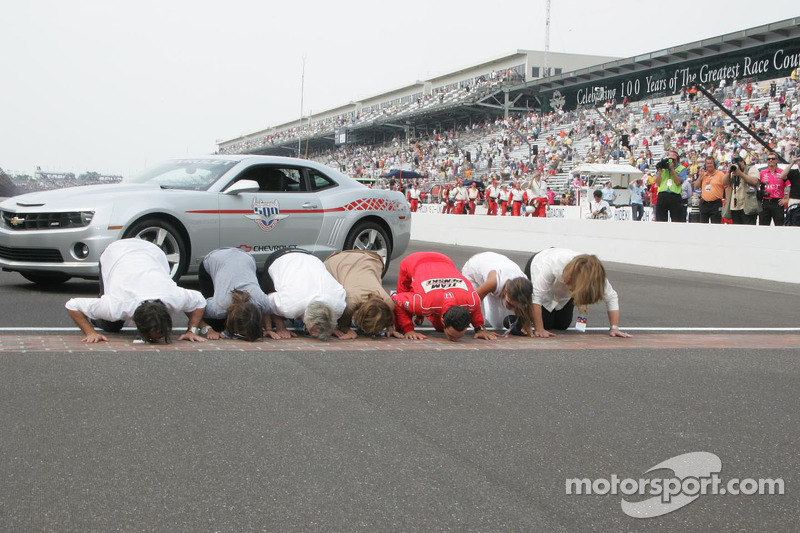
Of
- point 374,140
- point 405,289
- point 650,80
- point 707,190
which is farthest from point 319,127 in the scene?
point 405,289

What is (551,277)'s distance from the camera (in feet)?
23.3

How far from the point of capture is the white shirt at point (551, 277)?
7.04m

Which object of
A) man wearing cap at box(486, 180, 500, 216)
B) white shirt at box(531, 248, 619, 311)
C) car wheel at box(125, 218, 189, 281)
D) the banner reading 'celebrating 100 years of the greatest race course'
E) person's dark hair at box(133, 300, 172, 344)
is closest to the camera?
person's dark hair at box(133, 300, 172, 344)

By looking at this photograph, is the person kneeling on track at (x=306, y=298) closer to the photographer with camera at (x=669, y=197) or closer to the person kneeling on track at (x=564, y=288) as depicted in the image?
the person kneeling on track at (x=564, y=288)

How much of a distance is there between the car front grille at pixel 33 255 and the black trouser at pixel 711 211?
1235 centimetres

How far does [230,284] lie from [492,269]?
222 cm

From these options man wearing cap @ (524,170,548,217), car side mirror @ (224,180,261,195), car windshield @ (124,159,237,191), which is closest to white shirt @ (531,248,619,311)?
car side mirror @ (224,180,261,195)

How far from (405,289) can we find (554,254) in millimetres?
1308

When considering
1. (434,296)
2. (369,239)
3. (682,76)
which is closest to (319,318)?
(434,296)

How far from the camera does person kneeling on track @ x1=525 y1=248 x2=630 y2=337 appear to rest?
6570 millimetres

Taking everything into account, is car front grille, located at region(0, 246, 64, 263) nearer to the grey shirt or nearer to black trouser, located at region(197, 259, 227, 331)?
black trouser, located at region(197, 259, 227, 331)

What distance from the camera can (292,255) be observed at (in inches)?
285

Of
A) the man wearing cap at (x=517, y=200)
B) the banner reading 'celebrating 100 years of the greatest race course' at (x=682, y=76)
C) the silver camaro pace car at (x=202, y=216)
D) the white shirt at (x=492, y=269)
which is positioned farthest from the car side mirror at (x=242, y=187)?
the banner reading 'celebrating 100 years of the greatest race course' at (x=682, y=76)

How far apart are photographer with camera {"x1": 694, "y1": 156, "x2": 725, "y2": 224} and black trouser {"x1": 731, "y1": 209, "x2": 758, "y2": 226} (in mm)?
632
